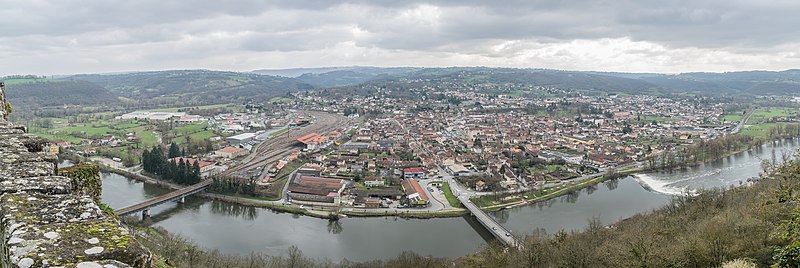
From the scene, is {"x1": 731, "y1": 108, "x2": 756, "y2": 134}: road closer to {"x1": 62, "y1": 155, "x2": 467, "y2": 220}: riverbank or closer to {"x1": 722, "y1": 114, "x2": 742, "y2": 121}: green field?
{"x1": 722, "y1": 114, "x2": 742, "y2": 121}: green field

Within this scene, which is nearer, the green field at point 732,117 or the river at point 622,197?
the river at point 622,197

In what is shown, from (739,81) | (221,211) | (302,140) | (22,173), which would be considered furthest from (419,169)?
(739,81)

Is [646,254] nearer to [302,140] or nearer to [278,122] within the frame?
[302,140]

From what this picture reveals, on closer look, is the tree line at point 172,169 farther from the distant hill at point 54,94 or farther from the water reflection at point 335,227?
the distant hill at point 54,94

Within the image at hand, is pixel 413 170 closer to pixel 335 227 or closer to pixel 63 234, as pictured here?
pixel 335 227

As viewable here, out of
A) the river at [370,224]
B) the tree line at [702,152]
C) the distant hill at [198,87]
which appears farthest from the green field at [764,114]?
the distant hill at [198,87]

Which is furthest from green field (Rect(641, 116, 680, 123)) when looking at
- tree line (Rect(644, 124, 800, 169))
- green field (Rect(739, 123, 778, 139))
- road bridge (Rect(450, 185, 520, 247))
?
road bridge (Rect(450, 185, 520, 247))
